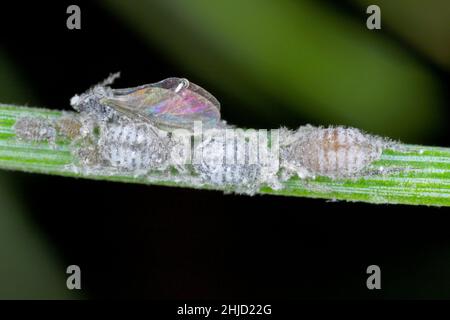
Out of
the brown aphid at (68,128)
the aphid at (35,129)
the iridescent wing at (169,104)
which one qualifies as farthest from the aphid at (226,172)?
the aphid at (35,129)

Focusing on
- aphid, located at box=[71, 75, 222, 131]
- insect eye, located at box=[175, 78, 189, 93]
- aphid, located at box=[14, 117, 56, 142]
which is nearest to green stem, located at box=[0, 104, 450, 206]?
aphid, located at box=[14, 117, 56, 142]

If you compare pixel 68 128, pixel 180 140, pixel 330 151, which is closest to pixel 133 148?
pixel 180 140

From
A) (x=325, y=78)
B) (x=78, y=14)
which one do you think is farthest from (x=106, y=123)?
(x=325, y=78)

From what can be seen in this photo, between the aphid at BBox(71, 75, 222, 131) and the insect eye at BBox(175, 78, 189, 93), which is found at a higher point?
the insect eye at BBox(175, 78, 189, 93)

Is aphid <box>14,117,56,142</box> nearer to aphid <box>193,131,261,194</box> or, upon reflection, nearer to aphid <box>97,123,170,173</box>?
aphid <box>97,123,170,173</box>

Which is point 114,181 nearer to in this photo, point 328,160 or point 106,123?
point 106,123

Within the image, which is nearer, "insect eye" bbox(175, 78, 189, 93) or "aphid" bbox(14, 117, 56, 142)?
"insect eye" bbox(175, 78, 189, 93)

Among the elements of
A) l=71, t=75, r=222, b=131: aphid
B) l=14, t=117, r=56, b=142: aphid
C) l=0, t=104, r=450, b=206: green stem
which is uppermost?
l=71, t=75, r=222, b=131: aphid
